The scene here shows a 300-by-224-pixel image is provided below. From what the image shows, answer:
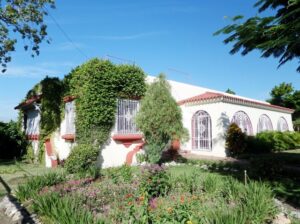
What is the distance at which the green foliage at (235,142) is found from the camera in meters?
17.3

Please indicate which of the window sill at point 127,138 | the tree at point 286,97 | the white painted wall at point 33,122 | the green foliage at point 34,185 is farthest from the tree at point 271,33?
the tree at point 286,97

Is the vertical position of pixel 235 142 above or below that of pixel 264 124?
below

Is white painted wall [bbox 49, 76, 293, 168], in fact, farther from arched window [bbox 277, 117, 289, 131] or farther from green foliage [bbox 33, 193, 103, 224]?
green foliage [bbox 33, 193, 103, 224]

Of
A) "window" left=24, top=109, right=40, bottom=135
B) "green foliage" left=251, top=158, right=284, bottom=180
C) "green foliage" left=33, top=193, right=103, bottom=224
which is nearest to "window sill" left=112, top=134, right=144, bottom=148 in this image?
"green foliage" left=251, top=158, right=284, bottom=180

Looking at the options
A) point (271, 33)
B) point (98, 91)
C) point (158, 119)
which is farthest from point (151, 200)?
point (98, 91)

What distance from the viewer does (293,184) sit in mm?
8766

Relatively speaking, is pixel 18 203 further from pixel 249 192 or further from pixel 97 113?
pixel 97 113

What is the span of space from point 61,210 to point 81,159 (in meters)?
7.14

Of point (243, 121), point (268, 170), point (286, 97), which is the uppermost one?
point (286, 97)

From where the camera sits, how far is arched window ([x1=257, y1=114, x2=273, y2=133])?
22817 mm

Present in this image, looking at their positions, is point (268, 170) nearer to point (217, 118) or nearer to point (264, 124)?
point (217, 118)

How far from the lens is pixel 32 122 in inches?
774

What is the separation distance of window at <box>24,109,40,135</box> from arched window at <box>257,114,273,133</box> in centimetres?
1813

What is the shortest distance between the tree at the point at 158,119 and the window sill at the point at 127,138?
3.60ft
